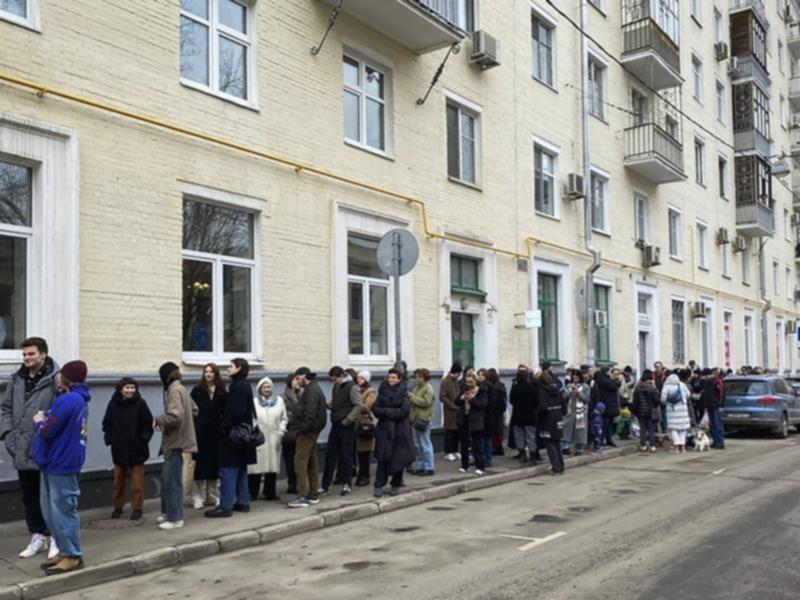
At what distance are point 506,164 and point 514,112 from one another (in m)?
1.35

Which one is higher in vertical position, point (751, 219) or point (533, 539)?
point (751, 219)

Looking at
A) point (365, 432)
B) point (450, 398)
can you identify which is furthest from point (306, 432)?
point (450, 398)

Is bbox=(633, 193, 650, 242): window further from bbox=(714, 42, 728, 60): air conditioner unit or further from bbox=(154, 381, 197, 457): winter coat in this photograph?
bbox=(154, 381, 197, 457): winter coat

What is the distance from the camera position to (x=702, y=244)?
98.2 ft

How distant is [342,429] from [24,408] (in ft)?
15.4

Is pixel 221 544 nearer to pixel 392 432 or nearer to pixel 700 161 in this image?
pixel 392 432

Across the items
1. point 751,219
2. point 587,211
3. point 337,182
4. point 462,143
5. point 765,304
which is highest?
point 751,219

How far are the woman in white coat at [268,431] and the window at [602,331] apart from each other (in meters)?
13.1

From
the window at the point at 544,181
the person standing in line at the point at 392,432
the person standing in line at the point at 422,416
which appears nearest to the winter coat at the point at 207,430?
the person standing in line at the point at 392,432

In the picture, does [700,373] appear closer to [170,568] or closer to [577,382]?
Answer: [577,382]

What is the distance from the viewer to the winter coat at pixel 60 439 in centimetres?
683

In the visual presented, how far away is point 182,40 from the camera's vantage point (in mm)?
11516

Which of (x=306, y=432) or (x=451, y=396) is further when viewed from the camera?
(x=451, y=396)

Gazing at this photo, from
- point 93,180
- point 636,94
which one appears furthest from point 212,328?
point 636,94
